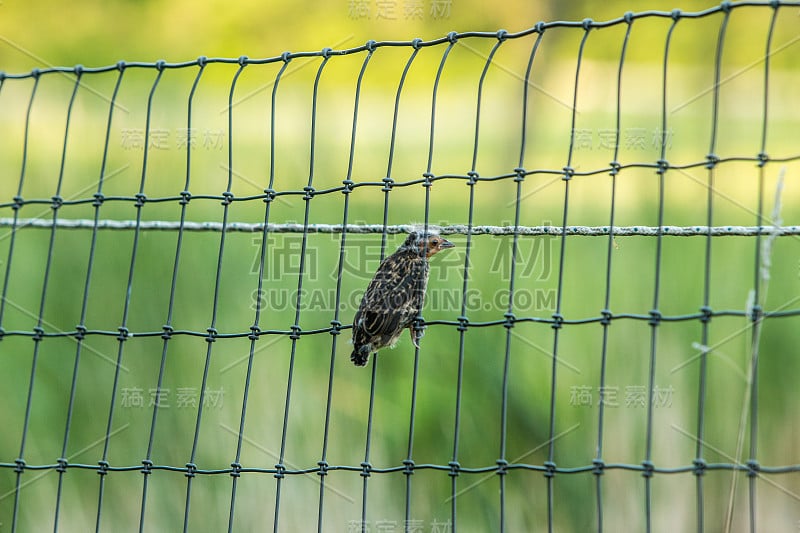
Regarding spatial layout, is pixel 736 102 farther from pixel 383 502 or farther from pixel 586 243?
pixel 383 502

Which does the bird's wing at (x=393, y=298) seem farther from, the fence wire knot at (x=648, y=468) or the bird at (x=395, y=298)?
the fence wire knot at (x=648, y=468)

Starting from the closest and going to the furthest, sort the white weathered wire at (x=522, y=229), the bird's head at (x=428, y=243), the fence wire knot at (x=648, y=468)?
the fence wire knot at (x=648, y=468) → the white weathered wire at (x=522, y=229) → the bird's head at (x=428, y=243)

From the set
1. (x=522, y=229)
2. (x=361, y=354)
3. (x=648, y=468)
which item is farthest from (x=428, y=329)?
(x=648, y=468)

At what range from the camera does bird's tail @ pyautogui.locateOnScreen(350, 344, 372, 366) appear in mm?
3377

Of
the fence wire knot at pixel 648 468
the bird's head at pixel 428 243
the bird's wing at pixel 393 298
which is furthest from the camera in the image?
the bird's head at pixel 428 243

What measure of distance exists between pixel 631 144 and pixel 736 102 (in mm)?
1014

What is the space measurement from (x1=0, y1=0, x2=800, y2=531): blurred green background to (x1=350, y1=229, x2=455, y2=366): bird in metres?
0.35

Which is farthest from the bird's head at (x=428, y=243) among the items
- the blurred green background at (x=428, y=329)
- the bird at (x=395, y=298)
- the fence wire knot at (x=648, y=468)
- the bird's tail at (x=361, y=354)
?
the fence wire knot at (x=648, y=468)

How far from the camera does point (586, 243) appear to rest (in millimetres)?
3680

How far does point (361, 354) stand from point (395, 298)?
0.28m

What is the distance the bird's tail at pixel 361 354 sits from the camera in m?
3.38

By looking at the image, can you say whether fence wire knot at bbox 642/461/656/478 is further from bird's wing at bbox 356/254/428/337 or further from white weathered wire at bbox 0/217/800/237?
bird's wing at bbox 356/254/428/337

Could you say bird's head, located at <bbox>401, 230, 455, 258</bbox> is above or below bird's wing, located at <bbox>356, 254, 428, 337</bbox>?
above

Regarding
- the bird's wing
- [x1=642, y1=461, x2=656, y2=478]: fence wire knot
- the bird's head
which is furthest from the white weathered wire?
[x1=642, y1=461, x2=656, y2=478]: fence wire knot
